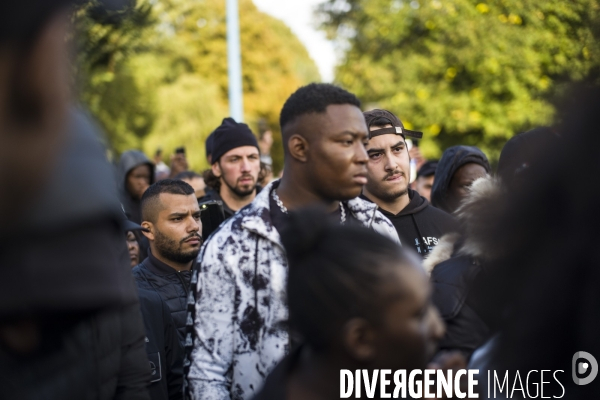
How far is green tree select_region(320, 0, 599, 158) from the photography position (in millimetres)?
19875

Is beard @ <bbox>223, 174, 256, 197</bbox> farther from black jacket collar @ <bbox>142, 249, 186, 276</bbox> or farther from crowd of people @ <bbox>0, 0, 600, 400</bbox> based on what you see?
crowd of people @ <bbox>0, 0, 600, 400</bbox>

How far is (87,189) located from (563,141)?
119 centimetres

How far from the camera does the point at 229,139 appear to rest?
7.00m

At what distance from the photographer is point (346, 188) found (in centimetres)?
325

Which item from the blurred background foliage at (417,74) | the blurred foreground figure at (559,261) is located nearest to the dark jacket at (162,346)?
the blurred foreground figure at (559,261)

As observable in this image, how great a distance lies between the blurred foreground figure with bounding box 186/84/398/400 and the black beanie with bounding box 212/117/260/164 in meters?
3.55

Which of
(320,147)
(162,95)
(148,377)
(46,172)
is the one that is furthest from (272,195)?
(162,95)

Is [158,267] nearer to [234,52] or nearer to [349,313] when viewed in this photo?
[349,313]

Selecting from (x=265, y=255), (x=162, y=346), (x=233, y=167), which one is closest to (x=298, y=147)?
(x=265, y=255)

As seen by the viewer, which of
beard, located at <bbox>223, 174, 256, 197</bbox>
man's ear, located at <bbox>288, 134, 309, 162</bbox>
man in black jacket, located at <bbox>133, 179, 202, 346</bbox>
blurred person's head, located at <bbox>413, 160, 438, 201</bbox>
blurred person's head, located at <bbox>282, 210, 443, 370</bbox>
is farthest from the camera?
blurred person's head, located at <bbox>413, 160, 438, 201</bbox>

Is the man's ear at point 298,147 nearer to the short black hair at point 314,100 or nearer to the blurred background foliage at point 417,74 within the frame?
the short black hair at point 314,100

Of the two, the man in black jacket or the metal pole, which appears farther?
the metal pole

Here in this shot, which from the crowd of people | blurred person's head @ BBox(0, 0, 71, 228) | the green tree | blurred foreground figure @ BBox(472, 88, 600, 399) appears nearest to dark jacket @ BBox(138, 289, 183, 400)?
the crowd of people

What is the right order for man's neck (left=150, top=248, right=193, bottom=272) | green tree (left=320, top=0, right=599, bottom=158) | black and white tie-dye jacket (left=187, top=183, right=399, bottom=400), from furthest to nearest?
green tree (left=320, top=0, right=599, bottom=158)
man's neck (left=150, top=248, right=193, bottom=272)
black and white tie-dye jacket (left=187, top=183, right=399, bottom=400)
